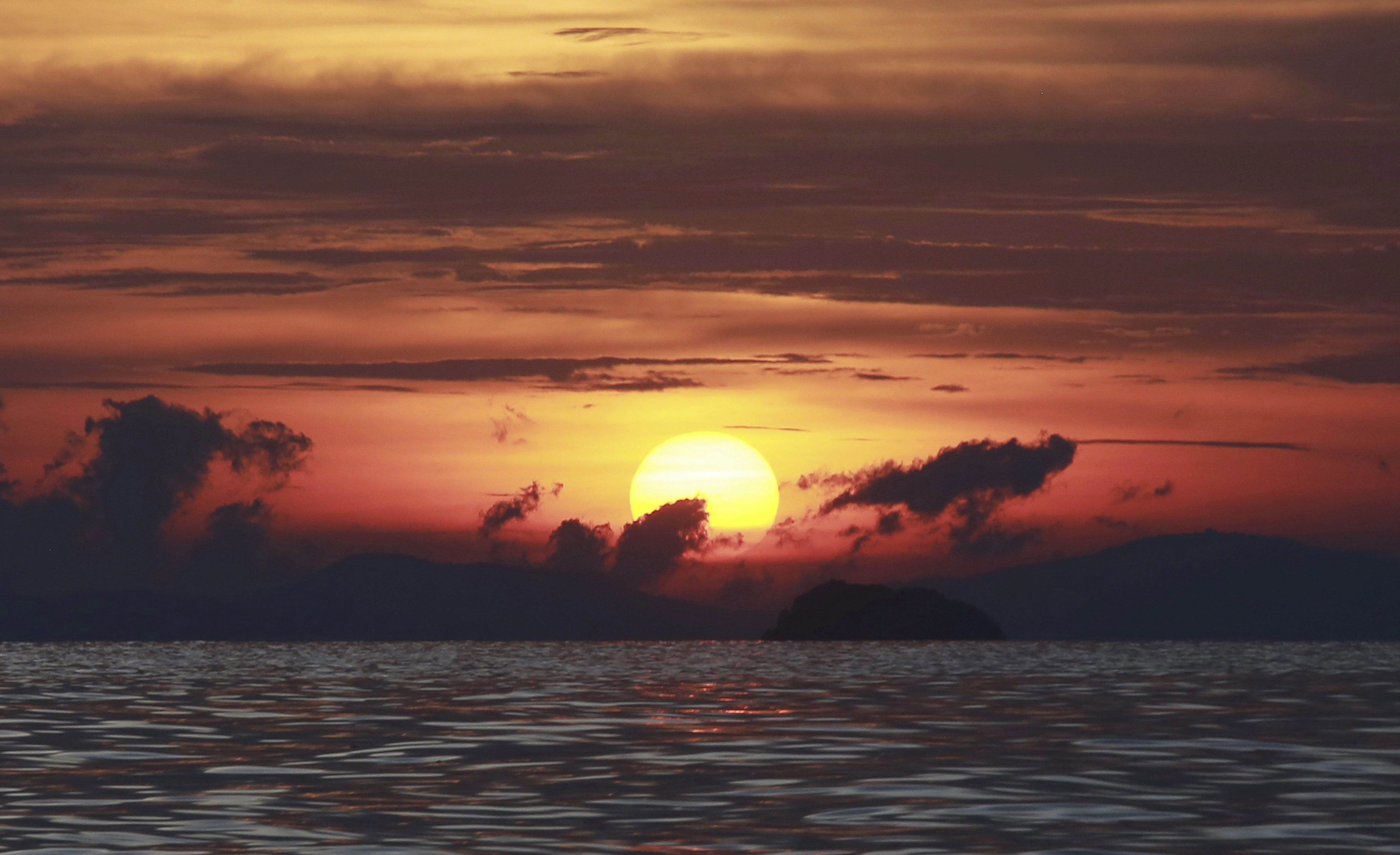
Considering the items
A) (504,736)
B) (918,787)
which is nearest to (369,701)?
(504,736)

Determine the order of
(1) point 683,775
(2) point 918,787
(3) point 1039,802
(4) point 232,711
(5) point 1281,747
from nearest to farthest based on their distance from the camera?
(3) point 1039,802 → (2) point 918,787 → (1) point 683,775 → (5) point 1281,747 → (4) point 232,711

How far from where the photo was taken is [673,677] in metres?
100

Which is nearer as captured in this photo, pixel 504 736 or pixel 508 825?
pixel 508 825

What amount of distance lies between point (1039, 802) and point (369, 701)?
41.2 m

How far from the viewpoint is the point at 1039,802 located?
29.8 metres

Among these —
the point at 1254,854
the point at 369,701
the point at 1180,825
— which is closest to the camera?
the point at 1254,854

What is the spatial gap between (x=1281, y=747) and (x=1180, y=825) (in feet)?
55.7

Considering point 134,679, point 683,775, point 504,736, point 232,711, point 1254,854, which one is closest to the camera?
point 1254,854

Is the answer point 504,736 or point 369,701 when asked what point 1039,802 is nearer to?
point 504,736

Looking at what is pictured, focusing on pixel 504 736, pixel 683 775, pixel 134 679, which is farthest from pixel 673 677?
pixel 683 775

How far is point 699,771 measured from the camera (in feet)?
119

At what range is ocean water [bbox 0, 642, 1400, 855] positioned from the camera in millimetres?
25672

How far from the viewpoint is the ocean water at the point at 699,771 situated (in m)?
25.7

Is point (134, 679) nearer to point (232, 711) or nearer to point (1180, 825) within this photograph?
point (232, 711)
